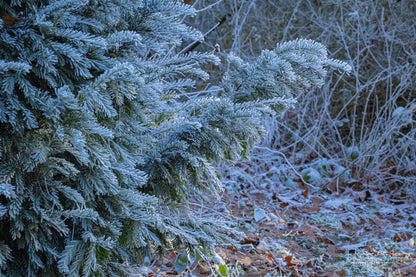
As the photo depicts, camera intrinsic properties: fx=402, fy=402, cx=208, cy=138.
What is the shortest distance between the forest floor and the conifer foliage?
593 millimetres

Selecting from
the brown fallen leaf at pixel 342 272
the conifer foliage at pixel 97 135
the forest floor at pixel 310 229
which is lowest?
the forest floor at pixel 310 229

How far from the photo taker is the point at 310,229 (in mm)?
3396

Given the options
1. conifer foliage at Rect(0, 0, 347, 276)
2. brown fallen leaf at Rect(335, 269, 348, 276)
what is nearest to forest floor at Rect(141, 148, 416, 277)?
brown fallen leaf at Rect(335, 269, 348, 276)

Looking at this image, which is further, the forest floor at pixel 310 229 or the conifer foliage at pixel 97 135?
the forest floor at pixel 310 229

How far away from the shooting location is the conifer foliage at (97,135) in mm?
1289

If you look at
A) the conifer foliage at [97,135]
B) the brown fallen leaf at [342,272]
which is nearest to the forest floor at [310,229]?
the brown fallen leaf at [342,272]

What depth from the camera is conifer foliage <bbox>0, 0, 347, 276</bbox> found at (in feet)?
4.23

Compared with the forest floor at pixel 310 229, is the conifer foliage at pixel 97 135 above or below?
above

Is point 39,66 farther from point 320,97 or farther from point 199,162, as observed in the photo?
point 320,97

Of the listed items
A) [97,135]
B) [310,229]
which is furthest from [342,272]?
[97,135]

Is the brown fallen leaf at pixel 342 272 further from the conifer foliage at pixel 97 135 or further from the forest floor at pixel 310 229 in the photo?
the conifer foliage at pixel 97 135

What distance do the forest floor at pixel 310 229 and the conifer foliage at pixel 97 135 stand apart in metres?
0.59

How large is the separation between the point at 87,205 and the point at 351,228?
283 centimetres

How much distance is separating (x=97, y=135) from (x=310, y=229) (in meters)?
2.48
